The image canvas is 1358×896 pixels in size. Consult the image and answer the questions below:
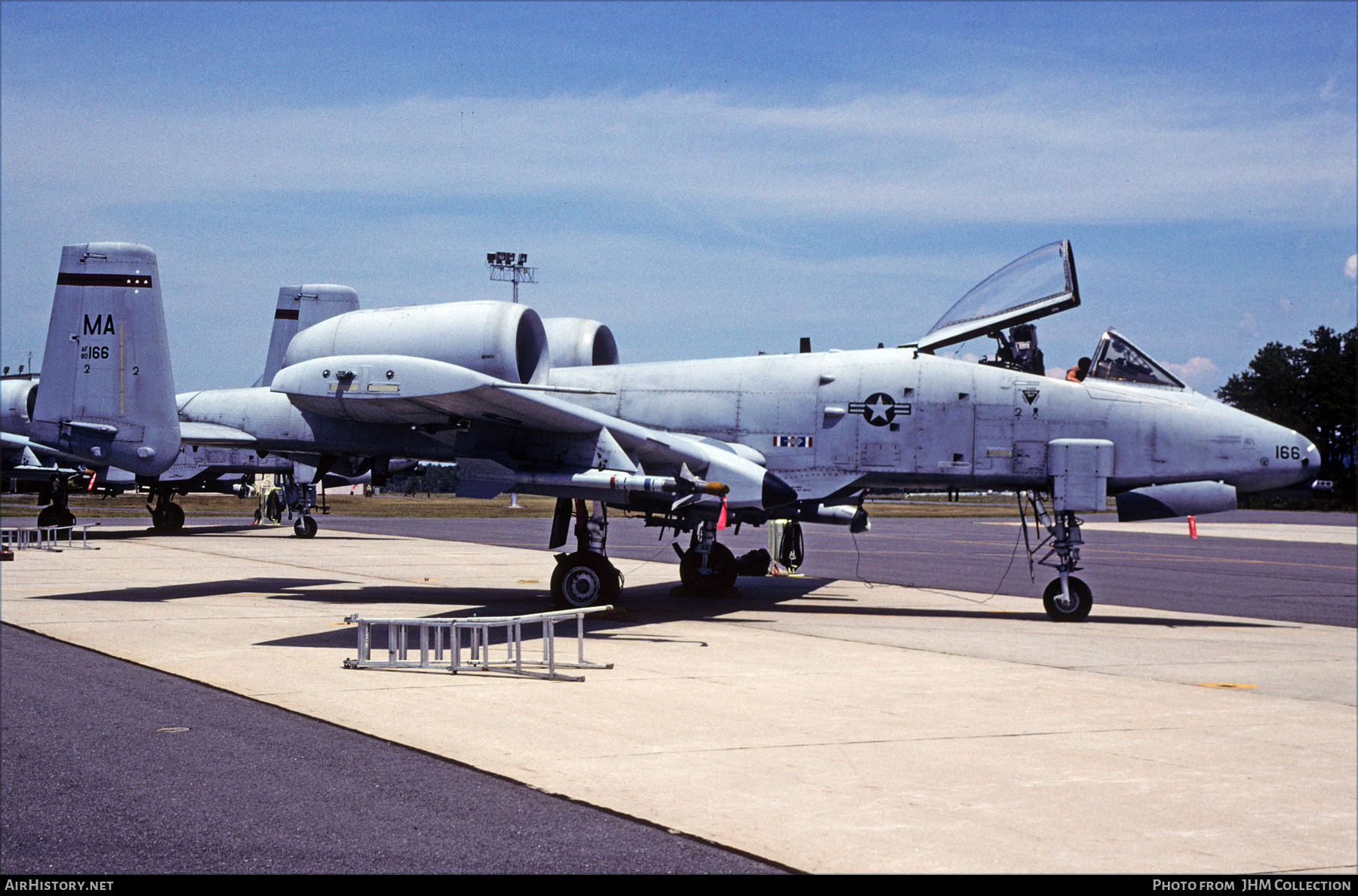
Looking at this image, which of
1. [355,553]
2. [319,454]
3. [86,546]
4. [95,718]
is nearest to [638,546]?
[355,553]

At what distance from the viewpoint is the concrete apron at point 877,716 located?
215 inches

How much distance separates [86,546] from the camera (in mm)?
28031

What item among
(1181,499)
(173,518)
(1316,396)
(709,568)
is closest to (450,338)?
(709,568)

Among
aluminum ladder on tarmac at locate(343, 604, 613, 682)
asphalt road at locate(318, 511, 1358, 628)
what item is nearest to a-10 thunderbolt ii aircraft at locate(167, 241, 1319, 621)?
aluminum ladder on tarmac at locate(343, 604, 613, 682)

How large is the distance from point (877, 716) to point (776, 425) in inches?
322

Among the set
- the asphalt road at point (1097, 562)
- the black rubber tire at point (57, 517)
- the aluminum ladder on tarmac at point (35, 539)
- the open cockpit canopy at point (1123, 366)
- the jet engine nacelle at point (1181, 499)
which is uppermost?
the open cockpit canopy at point (1123, 366)

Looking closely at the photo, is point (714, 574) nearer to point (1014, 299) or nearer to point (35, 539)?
point (1014, 299)

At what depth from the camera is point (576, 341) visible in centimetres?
1744

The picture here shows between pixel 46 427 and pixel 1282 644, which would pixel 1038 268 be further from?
pixel 46 427

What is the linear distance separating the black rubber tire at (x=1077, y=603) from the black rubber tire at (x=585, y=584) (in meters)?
5.72

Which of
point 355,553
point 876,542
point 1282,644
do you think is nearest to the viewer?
point 1282,644

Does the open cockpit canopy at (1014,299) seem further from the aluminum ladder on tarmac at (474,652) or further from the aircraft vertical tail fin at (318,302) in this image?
the aircraft vertical tail fin at (318,302)

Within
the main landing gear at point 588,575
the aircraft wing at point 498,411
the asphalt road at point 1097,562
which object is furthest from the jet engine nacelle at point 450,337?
Result: the asphalt road at point 1097,562
